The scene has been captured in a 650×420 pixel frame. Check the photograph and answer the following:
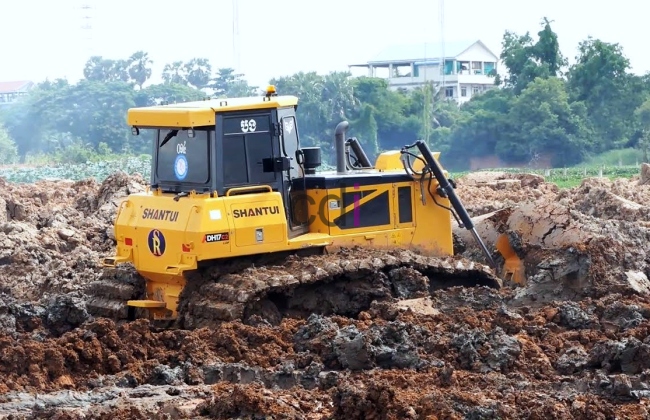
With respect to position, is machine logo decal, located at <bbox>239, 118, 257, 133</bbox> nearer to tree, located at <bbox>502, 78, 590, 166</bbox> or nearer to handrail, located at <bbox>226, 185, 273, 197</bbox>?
handrail, located at <bbox>226, 185, 273, 197</bbox>

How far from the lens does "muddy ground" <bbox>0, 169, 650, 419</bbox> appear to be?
26.9 feet

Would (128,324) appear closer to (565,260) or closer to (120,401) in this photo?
(120,401)

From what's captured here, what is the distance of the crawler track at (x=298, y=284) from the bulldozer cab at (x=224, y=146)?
68cm

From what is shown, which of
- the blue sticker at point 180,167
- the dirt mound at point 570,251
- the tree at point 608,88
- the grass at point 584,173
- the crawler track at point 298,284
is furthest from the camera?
the tree at point 608,88

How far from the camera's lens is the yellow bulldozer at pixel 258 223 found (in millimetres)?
11484

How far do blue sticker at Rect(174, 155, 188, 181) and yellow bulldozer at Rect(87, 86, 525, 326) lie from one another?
0.04 ft

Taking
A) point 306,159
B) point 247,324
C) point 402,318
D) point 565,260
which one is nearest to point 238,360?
point 247,324

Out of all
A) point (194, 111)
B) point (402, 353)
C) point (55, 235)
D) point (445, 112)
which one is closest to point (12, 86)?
point (445, 112)

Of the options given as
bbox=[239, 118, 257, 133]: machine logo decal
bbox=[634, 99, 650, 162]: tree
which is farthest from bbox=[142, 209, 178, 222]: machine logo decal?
bbox=[634, 99, 650, 162]: tree

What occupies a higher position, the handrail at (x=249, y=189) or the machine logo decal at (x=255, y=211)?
the handrail at (x=249, y=189)

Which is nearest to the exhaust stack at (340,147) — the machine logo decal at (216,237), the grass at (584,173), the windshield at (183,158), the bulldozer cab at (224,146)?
the bulldozer cab at (224,146)

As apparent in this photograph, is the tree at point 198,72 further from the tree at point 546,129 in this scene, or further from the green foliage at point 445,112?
the tree at point 546,129

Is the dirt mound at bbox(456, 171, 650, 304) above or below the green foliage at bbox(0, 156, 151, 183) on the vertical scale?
below

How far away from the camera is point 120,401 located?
29.1ft
